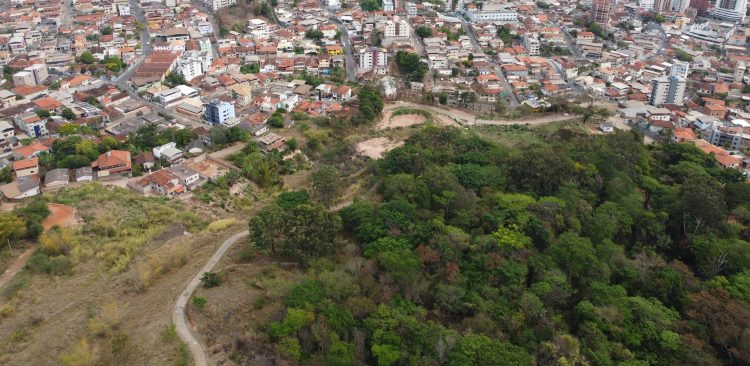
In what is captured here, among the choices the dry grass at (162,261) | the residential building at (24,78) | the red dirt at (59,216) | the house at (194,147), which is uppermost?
the residential building at (24,78)

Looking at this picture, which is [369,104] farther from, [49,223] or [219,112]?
[49,223]

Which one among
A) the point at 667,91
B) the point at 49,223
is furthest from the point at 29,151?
the point at 667,91

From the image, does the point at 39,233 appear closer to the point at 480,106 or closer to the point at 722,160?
the point at 480,106

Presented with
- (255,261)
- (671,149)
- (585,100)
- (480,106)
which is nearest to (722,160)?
(671,149)

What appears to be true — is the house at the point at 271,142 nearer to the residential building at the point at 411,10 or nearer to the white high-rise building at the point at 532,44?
the white high-rise building at the point at 532,44

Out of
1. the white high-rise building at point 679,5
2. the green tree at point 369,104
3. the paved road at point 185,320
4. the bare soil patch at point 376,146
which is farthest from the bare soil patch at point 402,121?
the white high-rise building at point 679,5

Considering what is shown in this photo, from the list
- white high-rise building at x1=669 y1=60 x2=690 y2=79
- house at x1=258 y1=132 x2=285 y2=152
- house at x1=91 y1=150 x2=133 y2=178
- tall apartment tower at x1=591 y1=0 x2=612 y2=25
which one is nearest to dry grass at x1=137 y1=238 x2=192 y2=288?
house at x1=91 y1=150 x2=133 y2=178

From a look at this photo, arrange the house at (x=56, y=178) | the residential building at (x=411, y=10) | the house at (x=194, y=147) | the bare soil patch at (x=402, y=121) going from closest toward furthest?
the house at (x=56, y=178) → the house at (x=194, y=147) → the bare soil patch at (x=402, y=121) → the residential building at (x=411, y=10)

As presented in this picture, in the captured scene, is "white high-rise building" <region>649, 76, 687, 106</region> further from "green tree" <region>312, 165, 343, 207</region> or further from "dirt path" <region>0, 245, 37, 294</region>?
"dirt path" <region>0, 245, 37, 294</region>

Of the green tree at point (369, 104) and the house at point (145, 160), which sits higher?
the green tree at point (369, 104)
